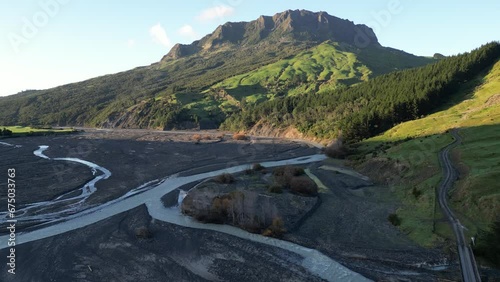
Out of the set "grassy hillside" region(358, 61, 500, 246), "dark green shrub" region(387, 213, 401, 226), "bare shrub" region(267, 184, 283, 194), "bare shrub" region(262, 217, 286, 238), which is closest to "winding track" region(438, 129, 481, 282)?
"grassy hillside" region(358, 61, 500, 246)

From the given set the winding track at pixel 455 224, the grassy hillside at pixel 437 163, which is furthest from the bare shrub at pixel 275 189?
the winding track at pixel 455 224

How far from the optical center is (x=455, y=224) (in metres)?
43.6

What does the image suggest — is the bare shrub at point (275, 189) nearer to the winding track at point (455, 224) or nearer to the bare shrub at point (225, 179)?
the bare shrub at point (225, 179)

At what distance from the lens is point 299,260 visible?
40.0 metres

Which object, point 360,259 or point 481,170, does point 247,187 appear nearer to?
point 360,259

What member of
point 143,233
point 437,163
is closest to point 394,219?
point 437,163

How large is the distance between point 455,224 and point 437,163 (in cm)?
2391

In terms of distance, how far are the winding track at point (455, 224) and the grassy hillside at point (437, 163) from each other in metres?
0.91

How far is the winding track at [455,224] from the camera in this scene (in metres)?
33.9

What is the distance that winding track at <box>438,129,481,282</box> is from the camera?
33906mm

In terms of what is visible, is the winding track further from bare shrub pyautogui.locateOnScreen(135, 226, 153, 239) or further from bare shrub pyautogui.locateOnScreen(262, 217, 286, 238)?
bare shrub pyautogui.locateOnScreen(135, 226, 153, 239)

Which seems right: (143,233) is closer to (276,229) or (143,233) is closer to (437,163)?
(276,229)

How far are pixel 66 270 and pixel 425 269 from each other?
37481 millimetres

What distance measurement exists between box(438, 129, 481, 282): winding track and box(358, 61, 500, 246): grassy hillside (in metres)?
0.91
